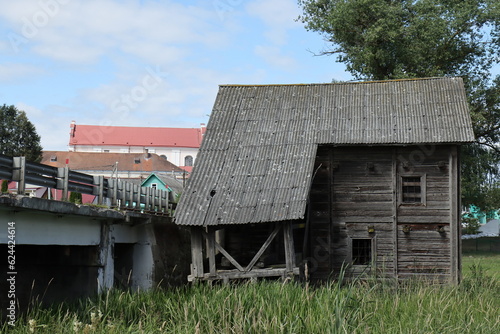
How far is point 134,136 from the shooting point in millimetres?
99500

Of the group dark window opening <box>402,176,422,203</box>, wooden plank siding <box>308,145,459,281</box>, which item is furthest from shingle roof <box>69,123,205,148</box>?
dark window opening <box>402,176,422,203</box>

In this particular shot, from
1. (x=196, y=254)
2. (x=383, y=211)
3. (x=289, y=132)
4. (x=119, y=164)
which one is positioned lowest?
(x=196, y=254)

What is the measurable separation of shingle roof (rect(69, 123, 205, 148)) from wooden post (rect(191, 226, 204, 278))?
7965 cm

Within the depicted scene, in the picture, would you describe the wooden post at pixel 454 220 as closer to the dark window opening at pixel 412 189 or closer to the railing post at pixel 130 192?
the dark window opening at pixel 412 189

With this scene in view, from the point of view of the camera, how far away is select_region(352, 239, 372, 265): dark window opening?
832 inches

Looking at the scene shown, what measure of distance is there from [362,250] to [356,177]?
2406mm

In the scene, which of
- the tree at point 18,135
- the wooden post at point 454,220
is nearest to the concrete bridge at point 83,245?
the wooden post at point 454,220

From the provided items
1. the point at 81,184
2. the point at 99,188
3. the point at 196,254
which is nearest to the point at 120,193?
the point at 99,188

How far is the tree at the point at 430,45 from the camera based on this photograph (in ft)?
111

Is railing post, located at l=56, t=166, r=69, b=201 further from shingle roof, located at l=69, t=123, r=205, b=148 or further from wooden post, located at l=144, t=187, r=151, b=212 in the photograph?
shingle roof, located at l=69, t=123, r=205, b=148

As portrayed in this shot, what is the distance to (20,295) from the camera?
1828 cm

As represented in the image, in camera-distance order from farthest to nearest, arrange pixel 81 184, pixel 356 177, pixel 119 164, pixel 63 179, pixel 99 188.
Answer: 1. pixel 119 164
2. pixel 356 177
3. pixel 99 188
4. pixel 81 184
5. pixel 63 179

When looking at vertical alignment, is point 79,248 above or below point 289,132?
below

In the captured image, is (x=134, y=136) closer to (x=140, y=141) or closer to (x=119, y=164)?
(x=140, y=141)
